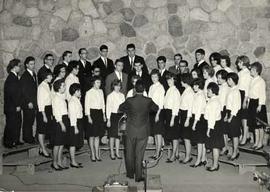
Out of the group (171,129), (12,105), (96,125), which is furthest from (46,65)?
(171,129)

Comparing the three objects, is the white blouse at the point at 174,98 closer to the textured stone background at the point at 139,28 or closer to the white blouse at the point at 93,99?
the white blouse at the point at 93,99

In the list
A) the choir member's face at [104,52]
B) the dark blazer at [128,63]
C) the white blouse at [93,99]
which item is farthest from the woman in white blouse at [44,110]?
the dark blazer at [128,63]

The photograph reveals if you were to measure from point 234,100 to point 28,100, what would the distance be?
3.85m

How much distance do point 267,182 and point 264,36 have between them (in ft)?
15.7

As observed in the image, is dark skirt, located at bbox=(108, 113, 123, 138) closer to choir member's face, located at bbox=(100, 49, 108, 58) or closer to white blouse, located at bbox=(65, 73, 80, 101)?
white blouse, located at bbox=(65, 73, 80, 101)

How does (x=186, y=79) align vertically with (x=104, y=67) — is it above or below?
below

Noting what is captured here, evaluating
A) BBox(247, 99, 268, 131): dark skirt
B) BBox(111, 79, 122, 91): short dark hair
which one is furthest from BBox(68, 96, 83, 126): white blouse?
BBox(247, 99, 268, 131): dark skirt

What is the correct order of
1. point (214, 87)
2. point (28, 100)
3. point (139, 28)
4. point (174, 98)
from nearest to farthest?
point (214, 87) < point (174, 98) < point (28, 100) < point (139, 28)

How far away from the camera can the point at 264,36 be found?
1172cm

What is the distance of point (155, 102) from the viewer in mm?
9953

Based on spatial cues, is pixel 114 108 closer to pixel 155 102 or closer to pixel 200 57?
pixel 155 102

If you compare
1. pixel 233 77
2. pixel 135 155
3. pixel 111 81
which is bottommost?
pixel 135 155

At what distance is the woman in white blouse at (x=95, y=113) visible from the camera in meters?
9.96

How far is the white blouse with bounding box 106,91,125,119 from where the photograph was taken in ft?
32.8
